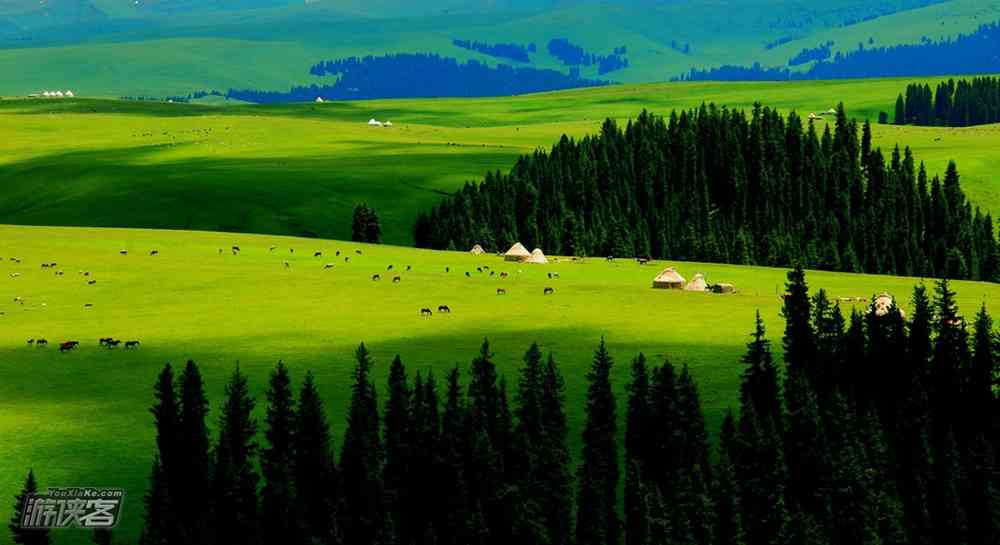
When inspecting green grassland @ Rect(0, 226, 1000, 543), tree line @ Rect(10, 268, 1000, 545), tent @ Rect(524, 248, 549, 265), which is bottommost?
tree line @ Rect(10, 268, 1000, 545)

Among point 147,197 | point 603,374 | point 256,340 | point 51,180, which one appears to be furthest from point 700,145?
point 603,374

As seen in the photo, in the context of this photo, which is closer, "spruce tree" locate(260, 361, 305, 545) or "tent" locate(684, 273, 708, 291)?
"spruce tree" locate(260, 361, 305, 545)

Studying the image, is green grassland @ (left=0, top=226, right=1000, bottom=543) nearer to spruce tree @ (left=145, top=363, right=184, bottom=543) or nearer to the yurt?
spruce tree @ (left=145, top=363, right=184, bottom=543)

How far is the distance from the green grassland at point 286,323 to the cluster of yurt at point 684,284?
1.24 meters

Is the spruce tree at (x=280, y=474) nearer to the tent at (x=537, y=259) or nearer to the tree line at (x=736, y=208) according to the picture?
the tent at (x=537, y=259)

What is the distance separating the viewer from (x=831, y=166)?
190625 mm

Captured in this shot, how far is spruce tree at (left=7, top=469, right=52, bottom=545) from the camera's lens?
49.7 metres

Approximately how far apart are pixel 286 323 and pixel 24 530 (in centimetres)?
3734

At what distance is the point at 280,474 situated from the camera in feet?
181

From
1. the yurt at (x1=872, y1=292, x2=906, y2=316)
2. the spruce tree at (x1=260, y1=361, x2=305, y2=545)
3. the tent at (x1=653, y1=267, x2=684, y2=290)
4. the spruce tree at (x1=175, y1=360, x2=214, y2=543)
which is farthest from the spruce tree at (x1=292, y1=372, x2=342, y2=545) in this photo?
the tent at (x1=653, y1=267, x2=684, y2=290)

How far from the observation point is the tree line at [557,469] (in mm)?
53844

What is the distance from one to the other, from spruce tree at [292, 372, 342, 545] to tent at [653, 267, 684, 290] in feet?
145

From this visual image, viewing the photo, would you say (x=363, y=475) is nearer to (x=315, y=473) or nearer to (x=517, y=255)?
(x=315, y=473)

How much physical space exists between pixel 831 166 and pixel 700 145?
17363 mm
